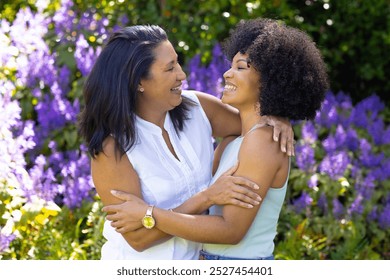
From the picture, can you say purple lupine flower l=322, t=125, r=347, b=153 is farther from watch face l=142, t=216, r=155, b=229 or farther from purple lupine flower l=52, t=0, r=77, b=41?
watch face l=142, t=216, r=155, b=229

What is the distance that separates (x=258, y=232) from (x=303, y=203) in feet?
5.24

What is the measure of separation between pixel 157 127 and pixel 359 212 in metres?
1.84

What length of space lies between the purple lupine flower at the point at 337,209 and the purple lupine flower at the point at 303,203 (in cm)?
13

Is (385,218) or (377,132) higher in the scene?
(377,132)

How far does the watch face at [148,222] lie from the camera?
2711 millimetres

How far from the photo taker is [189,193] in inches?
115

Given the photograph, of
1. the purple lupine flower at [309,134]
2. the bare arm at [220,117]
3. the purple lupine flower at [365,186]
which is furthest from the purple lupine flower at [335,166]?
the bare arm at [220,117]

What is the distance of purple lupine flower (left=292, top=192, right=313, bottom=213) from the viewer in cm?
434

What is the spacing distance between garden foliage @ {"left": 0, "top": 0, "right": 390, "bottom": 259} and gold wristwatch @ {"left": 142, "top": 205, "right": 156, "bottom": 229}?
3.83 feet

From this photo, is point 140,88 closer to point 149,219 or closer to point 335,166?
point 149,219

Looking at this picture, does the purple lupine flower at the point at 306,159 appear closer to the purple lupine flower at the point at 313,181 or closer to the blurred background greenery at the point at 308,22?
the purple lupine flower at the point at 313,181

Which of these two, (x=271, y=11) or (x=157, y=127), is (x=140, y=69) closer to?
(x=157, y=127)

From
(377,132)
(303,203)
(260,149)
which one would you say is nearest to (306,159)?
(303,203)

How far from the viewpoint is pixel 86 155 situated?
4453 millimetres
